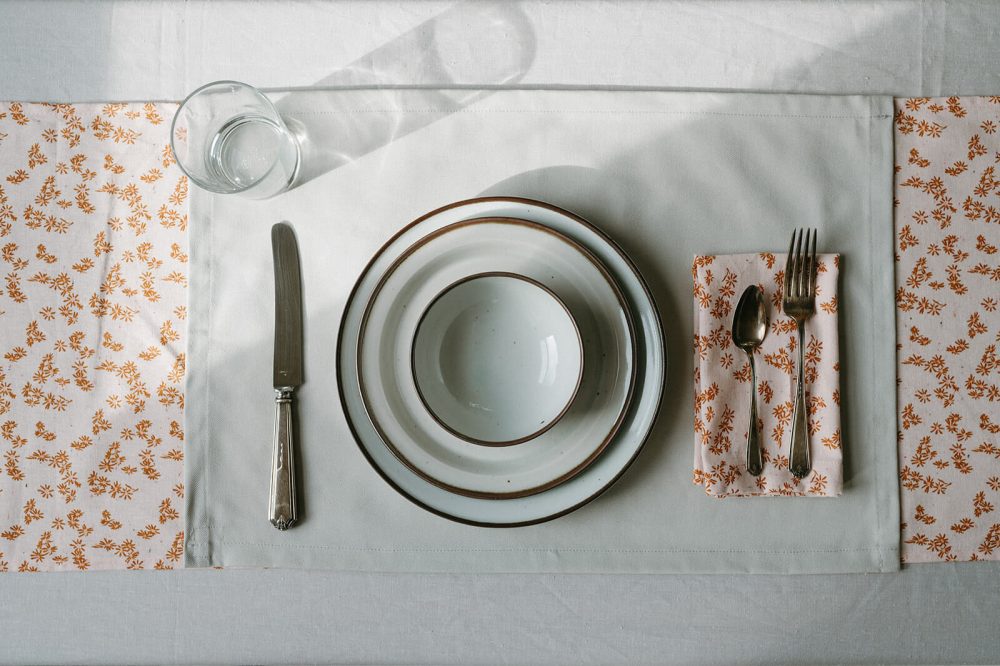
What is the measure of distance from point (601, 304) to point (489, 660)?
0.43 m

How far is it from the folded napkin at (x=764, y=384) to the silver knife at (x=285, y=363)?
0.45 metres

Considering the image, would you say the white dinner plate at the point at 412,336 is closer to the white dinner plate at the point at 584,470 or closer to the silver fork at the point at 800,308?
the white dinner plate at the point at 584,470

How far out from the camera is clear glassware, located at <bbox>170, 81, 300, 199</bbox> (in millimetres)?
711

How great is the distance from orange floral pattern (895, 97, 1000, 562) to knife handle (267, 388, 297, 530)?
69 centimetres

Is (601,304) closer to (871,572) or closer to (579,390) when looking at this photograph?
(579,390)

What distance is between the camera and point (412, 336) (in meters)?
0.65

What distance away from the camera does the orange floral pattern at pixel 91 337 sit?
2.39ft

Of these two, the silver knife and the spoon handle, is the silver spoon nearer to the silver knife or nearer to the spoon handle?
the spoon handle

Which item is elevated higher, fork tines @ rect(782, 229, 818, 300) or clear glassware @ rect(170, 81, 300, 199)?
clear glassware @ rect(170, 81, 300, 199)

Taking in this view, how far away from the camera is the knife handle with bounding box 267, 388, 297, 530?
2.30 feet

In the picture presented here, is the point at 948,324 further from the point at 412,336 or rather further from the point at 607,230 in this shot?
the point at 412,336

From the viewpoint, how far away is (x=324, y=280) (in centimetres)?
72

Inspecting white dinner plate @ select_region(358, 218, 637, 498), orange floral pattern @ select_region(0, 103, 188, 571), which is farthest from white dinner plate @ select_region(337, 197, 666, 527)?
orange floral pattern @ select_region(0, 103, 188, 571)

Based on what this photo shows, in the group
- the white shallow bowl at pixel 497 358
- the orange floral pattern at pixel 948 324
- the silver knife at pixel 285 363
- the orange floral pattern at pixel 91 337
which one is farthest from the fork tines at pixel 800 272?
the orange floral pattern at pixel 91 337
